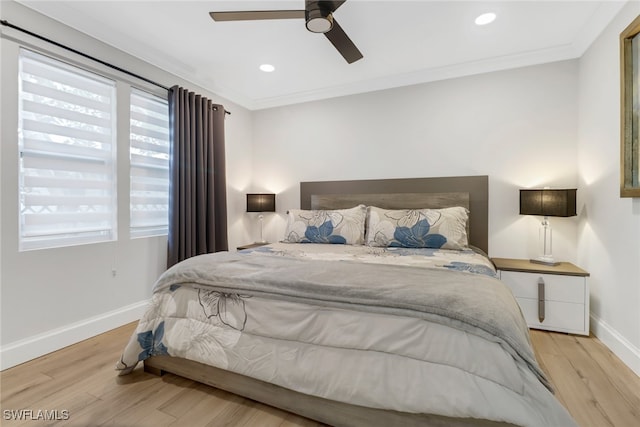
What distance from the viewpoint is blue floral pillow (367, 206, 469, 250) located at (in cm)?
260

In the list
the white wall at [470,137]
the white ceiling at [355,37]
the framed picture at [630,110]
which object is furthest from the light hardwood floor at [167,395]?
the white ceiling at [355,37]

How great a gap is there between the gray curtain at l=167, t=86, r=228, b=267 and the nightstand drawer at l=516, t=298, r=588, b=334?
306 centimetres

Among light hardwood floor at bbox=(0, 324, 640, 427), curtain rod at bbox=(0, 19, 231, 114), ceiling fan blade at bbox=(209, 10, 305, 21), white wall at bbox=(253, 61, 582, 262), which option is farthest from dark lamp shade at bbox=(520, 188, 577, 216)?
curtain rod at bbox=(0, 19, 231, 114)

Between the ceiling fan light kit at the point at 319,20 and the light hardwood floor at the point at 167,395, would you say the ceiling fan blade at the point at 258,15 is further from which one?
the light hardwood floor at the point at 167,395

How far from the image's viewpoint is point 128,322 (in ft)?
8.90

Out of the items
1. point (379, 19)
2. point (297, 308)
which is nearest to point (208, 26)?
point (379, 19)

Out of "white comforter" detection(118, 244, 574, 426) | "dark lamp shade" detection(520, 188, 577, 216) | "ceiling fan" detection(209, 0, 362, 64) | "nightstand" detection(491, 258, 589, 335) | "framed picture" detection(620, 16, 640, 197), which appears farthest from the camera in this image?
"dark lamp shade" detection(520, 188, 577, 216)

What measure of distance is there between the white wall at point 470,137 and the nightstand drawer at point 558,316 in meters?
0.59

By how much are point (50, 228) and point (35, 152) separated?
0.55 m

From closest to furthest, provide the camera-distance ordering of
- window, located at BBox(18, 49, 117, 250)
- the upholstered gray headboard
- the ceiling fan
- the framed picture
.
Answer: the ceiling fan, the framed picture, window, located at BBox(18, 49, 117, 250), the upholstered gray headboard

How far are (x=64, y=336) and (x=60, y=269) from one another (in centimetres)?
51

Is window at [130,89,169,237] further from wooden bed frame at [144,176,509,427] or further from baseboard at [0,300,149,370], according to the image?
wooden bed frame at [144,176,509,427]

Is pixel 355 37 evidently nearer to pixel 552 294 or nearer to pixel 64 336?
pixel 552 294

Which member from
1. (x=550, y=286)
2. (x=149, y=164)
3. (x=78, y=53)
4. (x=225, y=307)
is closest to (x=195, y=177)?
(x=149, y=164)
